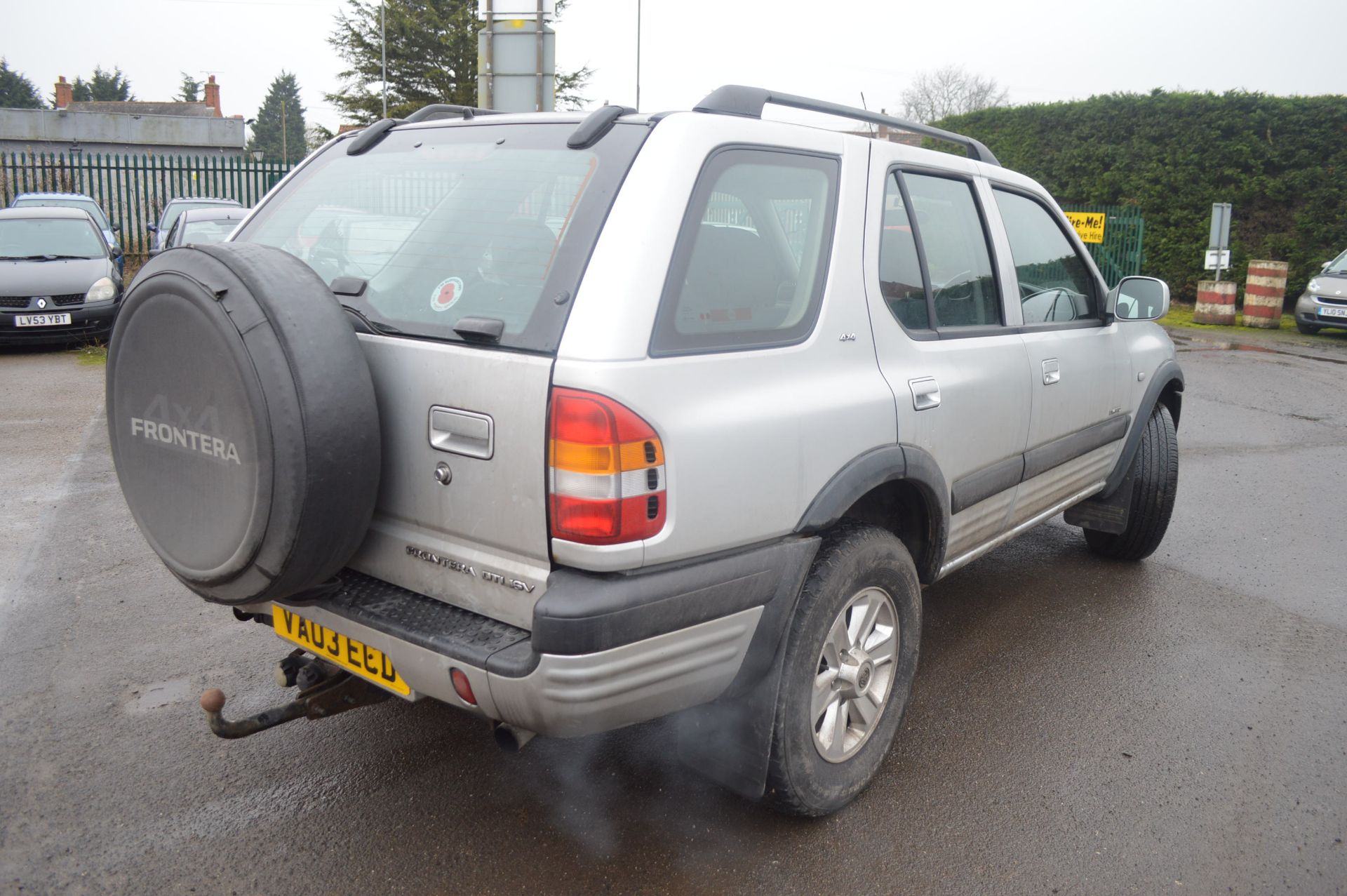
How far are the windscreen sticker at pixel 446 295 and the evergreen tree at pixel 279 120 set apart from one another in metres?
100.0

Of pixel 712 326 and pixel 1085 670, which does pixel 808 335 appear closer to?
pixel 712 326

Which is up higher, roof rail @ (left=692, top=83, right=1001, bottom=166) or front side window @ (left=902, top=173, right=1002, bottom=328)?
roof rail @ (left=692, top=83, right=1001, bottom=166)

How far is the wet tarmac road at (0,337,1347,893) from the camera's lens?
2.70 metres

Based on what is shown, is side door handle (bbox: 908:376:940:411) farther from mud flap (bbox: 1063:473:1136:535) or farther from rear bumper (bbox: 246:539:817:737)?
mud flap (bbox: 1063:473:1136:535)

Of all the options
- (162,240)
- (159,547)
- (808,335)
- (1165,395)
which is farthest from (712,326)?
(162,240)

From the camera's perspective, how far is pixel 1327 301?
1600 centimetres

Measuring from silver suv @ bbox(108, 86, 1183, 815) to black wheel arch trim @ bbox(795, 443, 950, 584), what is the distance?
1cm

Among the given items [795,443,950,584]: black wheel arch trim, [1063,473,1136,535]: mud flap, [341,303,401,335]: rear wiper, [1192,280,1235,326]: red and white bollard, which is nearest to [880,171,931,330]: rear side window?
[795,443,950,584]: black wheel arch trim

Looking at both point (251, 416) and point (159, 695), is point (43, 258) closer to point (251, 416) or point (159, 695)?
point (159, 695)

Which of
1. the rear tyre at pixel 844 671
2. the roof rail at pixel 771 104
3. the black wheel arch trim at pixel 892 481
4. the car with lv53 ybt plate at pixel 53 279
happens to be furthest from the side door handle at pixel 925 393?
the car with lv53 ybt plate at pixel 53 279

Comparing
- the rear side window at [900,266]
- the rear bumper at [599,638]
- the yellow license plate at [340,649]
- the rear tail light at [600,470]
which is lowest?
the yellow license plate at [340,649]

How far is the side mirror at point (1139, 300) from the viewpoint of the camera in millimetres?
4402

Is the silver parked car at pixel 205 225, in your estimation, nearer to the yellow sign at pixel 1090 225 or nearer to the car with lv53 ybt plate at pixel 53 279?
the car with lv53 ybt plate at pixel 53 279

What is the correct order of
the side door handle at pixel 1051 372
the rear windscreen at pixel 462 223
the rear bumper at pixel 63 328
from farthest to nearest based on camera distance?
the rear bumper at pixel 63 328
the side door handle at pixel 1051 372
the rear windscreen at pixel 462 223
